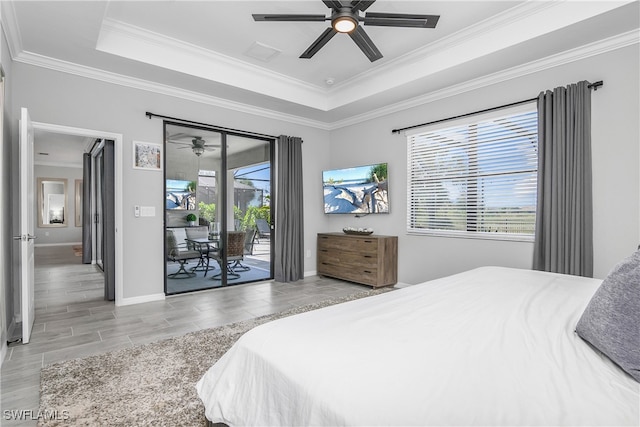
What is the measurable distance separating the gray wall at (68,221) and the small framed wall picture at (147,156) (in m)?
8.05

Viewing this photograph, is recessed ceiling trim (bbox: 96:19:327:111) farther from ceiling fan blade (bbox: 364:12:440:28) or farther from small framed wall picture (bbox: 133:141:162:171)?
ceiling fan blade (bbox: 364:12:440:28)

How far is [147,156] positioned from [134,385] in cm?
285

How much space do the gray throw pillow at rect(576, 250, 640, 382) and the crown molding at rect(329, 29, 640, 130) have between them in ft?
9.52

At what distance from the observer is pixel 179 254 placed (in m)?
4.69

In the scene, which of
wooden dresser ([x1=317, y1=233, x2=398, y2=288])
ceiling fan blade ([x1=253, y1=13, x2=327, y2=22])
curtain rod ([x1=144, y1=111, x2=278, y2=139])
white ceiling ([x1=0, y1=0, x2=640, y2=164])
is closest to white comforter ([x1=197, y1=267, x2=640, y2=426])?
ceiling fan blade ([x1=253, y1=13, x2=327, y2=22])

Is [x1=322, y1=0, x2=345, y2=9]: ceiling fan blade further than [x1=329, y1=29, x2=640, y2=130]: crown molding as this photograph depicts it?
No

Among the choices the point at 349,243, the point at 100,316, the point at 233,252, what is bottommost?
the point at 100,316

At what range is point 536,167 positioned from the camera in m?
3.53

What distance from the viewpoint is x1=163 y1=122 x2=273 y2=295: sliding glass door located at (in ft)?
14.8

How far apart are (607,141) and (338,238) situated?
3401 millimetres

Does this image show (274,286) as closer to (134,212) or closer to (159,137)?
(134,212)

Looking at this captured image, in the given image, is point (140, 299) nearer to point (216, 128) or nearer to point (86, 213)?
point (216, 128)

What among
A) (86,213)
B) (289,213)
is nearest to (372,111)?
(289,213)

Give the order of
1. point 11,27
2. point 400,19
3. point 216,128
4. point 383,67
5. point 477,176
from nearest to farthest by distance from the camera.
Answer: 1. point 400,19
2. point 11,27
3. point 477,176
4. point 383,67
5. point 216,128
